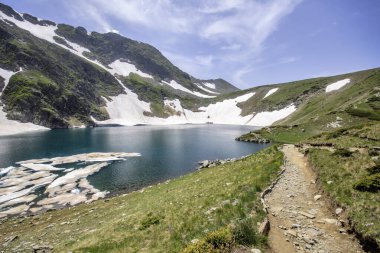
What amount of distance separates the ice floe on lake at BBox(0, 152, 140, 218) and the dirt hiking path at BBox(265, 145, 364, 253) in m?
34.0

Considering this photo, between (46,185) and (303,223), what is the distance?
49399mm

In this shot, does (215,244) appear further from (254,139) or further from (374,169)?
(254,139)

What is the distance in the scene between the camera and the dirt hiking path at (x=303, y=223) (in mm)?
13156

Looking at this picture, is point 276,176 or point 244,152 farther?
point 244,152

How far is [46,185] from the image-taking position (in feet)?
166

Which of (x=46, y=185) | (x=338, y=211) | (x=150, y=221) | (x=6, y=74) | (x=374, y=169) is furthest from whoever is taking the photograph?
(x=6, y=74)

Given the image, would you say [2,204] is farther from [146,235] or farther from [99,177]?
[146,235]

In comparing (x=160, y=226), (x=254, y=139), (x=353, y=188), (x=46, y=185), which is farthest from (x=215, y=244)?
(x=254, y=139)

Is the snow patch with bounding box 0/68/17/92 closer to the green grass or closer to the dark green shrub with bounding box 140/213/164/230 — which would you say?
the dark green shrub with bounding box 140/213/164/230

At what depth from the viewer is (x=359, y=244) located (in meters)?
13.1

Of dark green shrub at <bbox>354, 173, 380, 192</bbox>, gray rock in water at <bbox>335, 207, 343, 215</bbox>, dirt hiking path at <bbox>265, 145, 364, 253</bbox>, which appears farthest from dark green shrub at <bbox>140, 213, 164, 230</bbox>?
dark green shrub at <bbox>354, 173, 380, 192</bbox>

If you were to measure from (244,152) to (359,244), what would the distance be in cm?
7271

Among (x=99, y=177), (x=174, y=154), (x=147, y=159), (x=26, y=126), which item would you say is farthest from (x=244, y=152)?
(x=26, y=126)

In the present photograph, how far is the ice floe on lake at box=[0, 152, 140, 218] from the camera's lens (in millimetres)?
41375
